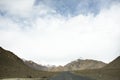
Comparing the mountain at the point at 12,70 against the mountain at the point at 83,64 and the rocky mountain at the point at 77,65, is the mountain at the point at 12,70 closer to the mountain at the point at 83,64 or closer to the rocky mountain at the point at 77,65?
the rocky mountain at the point at 77,65

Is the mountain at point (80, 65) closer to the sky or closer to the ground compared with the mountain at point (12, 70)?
closer to the sky

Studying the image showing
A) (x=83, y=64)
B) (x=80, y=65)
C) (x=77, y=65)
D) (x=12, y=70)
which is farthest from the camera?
(x=77, y=65)

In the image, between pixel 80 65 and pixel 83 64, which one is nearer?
pixel 83 64

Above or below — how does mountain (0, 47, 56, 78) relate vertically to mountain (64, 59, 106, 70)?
below

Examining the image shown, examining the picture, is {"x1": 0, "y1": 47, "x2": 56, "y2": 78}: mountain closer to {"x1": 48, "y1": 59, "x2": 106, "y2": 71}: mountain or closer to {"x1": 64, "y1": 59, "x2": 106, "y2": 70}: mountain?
{"x1": 48, "y1": 59, "x2": 106, "y2": 71}: mountain

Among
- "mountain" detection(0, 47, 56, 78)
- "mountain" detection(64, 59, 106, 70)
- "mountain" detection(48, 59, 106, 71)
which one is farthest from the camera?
"mountain" detection(48, 59, 106, 71)

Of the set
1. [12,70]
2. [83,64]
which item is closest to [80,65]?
[83,64]

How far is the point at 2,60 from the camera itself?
76375mm

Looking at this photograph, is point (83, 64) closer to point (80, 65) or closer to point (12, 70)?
point (80, 65)

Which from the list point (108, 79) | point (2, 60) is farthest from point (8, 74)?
point (108, 79)

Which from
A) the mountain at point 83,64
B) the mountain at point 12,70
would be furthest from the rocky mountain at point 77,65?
the mountain at point 12,70

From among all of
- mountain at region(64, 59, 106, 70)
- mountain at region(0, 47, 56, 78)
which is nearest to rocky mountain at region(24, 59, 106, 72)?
mountain at region(64, 59, 106, 70)

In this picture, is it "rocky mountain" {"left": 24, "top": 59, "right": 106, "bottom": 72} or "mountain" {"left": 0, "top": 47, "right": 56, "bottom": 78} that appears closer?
"mountain" {"left": 0, "top": 47, "right": 56, "bottom": 78}

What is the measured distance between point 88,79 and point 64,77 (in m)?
2.73
